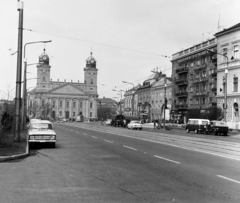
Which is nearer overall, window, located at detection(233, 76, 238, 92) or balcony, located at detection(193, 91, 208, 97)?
window, located at detection(233, 76, 238, 92)

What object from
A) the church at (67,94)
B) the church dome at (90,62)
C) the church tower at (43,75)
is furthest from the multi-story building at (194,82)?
the church tower at (43,75)

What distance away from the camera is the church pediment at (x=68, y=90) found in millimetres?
159125

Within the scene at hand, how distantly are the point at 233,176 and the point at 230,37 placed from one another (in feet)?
147

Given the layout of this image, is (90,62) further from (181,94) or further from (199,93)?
(199,93)

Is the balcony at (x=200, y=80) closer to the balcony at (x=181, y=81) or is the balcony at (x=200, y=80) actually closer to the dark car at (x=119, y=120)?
the balcony at (x=181, y=81)

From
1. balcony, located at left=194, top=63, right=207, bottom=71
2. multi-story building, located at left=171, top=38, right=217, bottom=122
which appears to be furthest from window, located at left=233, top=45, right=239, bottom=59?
balcony, located at left=194, top=63, right=207, bottom=71

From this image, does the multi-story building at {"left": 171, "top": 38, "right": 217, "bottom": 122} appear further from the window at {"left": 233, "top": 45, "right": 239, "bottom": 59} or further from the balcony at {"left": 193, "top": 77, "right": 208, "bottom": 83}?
the window at {"left": 233, "top": 45, "right": 239, "bottom": 59}

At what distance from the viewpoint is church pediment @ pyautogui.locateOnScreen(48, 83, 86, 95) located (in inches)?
6265

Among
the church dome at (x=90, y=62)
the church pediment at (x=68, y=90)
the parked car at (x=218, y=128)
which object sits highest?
the church dome at (x=90, y=62)

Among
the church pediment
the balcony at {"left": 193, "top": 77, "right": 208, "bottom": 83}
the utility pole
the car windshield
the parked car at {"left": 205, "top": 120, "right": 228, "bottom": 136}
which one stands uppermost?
the church pediment

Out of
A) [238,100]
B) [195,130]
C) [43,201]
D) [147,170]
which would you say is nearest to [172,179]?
[147,170]

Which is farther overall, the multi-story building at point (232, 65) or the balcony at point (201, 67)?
the balcony at point (201, 67)

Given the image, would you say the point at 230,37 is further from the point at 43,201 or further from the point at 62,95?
the point at 62,95

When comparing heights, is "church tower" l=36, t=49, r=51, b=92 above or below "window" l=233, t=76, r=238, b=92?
above
